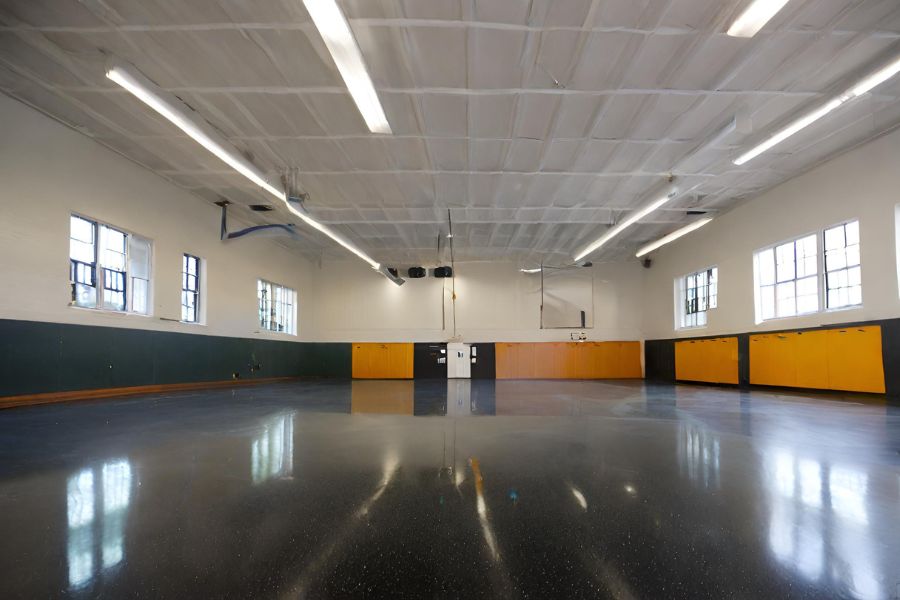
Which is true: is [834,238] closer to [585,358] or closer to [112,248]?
[585,358]

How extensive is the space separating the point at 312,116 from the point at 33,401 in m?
5.78

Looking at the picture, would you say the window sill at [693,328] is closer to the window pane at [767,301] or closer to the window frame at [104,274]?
the window pane at [767,301]

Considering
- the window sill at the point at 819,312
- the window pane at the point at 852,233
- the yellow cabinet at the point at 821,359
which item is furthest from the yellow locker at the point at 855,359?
the window pane at the point at 852,233

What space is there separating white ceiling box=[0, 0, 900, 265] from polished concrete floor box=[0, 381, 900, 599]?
4218 millimetres

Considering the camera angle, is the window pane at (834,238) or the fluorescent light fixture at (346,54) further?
the window pane at (834,238)

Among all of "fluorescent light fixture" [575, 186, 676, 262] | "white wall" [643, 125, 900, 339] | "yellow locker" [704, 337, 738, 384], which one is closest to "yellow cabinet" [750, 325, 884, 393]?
"white wall" [643, 125, 900, 339]

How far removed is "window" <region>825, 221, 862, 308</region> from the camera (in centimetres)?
799

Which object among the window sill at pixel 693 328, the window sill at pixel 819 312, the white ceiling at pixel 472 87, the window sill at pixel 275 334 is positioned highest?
the white ceiling at pixel 472 87

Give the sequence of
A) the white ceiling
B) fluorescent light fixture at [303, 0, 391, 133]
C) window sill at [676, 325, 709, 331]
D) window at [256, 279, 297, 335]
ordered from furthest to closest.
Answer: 1. window at [256, 279, 297, 335]
2. window sill at [676, 325, 709, 331]
3. the white ceiling
4. fluorescent light fixture at [303, 0, 391, 133]

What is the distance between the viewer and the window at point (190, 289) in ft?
32.4

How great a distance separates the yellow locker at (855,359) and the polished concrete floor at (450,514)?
4701 mm

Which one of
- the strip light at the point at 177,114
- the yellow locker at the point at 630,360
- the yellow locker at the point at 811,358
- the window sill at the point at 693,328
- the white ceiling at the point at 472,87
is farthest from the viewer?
the yellow locker at the point at 630,360

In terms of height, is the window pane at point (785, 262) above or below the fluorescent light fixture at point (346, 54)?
below

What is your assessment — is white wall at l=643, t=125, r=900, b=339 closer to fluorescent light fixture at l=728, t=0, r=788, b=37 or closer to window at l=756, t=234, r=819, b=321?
window at l=756, t=234, r=819, b=321
